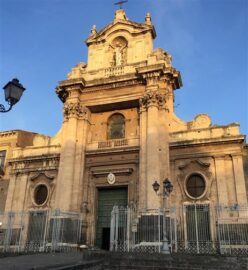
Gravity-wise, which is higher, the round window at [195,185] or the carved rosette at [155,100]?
the carved rosette at [155,100]

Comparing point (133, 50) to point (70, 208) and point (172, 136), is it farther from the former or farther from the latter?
point (70, 208)

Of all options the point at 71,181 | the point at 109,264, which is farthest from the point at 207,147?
the point at 109,264

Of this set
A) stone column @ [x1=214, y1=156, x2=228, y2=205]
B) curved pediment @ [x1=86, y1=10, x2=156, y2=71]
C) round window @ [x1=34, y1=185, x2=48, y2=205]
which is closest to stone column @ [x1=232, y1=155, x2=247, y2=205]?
stone column @ [x1=214, y1=156, x2=228, y2=205]

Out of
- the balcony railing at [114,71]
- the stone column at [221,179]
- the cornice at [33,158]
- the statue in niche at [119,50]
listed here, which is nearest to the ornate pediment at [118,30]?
the statue in niche at [119,50]

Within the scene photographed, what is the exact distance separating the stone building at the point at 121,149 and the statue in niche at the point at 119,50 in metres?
0.07

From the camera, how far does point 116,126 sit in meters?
21.3

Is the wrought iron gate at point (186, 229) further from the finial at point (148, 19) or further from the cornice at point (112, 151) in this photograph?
the finial at point (148, 19)

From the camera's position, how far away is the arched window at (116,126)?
20906 millimetres

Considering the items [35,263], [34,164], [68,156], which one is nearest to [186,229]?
[68,156]

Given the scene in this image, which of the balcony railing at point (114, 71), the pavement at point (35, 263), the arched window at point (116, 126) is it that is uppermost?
the balcony railing at point (114, 71)

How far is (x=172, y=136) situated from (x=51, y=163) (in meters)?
7.97

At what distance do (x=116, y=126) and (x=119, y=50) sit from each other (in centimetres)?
574

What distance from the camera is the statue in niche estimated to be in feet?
74.6

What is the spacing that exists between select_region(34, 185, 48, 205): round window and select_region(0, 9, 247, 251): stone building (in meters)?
0.07
